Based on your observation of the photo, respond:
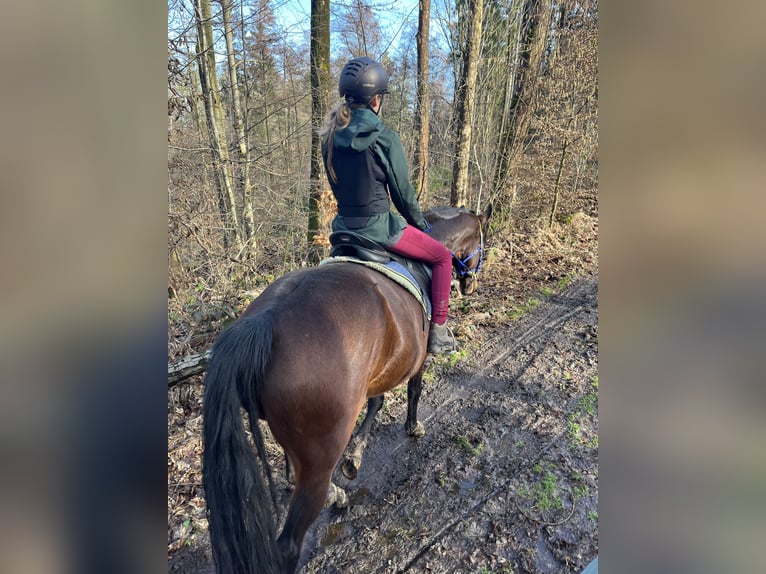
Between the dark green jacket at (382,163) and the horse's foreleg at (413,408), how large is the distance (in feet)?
4.51

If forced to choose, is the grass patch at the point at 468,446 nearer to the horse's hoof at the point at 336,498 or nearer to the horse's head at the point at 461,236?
the horse's hoof at the point at 336,498

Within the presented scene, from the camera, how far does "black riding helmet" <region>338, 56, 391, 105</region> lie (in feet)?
8.25

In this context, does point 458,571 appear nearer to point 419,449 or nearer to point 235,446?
point 419,449

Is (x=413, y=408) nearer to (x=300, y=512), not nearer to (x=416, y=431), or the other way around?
(x=416, y=431)

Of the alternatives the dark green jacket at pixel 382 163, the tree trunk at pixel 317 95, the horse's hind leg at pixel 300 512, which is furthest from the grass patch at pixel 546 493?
the tree trunk at pixel 317 95

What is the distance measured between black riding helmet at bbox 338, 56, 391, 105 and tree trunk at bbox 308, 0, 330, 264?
420 centimetres

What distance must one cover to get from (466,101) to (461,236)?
5001 mm

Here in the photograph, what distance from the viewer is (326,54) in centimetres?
687

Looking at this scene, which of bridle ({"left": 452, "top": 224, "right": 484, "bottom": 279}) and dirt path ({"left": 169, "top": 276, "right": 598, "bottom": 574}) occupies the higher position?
bridle ({"left": 452, "top": 224, "right": 484, "bottom": 279})

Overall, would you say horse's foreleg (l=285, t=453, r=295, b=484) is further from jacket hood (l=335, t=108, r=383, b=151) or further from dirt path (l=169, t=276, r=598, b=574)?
Answer: jacket hood (l=335, t=108, r=383, b=151)

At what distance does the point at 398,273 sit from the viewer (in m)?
2.80

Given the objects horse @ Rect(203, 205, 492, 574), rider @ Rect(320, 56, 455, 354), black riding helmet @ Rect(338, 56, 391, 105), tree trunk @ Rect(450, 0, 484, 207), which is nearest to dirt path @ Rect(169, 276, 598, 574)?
horse @ Rect(203, 205, 492, 574)

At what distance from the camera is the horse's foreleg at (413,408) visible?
3.65 m
